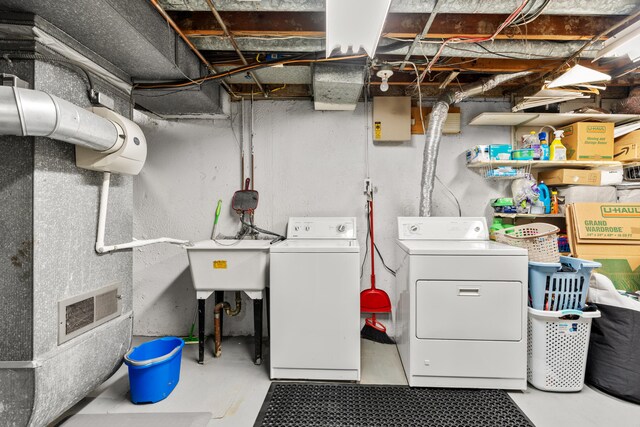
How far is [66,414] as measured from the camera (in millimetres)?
1673

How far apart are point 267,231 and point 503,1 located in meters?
2.18

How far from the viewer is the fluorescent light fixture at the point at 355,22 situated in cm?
128

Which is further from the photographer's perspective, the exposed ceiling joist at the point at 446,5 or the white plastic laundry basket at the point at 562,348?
the white plastic laundry basket at the point at 562,348

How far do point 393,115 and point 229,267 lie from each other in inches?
73.6

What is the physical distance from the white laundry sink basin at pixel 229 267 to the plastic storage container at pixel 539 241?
175cm

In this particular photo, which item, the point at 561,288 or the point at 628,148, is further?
the point at 628,148

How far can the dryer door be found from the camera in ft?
5.94

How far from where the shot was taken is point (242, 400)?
69.8 inches

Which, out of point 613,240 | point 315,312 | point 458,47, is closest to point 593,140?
point 613,240

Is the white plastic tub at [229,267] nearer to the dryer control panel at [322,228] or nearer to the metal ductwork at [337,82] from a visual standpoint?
the dryer control panel at [322,228]

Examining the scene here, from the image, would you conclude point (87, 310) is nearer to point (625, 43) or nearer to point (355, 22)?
point (355, 22)

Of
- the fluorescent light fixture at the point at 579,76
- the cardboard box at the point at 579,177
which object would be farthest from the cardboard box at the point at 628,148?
the fluorescent light fixture at the point at 579,76

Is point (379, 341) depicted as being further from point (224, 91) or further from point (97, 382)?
point (224, 91)

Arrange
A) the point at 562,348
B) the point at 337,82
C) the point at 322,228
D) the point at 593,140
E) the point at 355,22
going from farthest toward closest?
the point at 322,228, the point at 593,140, the point at 337,82, the point at 562,348, the point at 355,22
